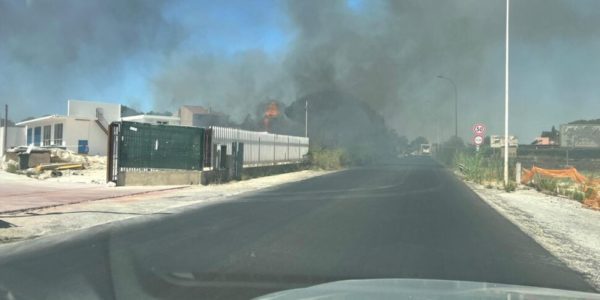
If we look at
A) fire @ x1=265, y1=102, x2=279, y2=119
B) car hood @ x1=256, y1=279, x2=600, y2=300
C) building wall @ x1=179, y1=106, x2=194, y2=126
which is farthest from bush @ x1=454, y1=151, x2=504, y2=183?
building wall @ x1=179, y1=106, x2=194, y2=126

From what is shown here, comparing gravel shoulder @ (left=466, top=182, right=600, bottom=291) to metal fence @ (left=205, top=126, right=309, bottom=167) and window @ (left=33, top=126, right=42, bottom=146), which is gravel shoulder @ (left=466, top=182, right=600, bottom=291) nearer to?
metal fence @ (left=205, top=126, right=309, bottom=167)

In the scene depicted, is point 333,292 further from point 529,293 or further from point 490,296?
point 529,293

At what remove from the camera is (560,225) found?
11.5 meters

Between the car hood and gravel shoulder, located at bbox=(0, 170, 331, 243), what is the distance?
5871mm

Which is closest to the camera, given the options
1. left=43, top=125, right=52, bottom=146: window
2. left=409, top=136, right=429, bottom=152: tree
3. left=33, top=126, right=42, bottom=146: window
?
left=43, top=125, right=52, bottom=146: window

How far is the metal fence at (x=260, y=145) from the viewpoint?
23.8 metres

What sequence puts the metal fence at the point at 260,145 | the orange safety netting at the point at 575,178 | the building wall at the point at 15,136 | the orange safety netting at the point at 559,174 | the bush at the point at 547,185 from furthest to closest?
the building wall at the point at 15,136 < the metal fence at the point at 260,145 < the orange safety netting at the point at 559,174 < the bush at the point at 547,185 < the orange safety netting at the point at 575,178

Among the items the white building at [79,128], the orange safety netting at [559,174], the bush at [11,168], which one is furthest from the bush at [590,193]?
the white building at [79,128]

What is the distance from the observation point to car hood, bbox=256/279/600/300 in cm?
395

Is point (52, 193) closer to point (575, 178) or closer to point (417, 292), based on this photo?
point (417, 292)

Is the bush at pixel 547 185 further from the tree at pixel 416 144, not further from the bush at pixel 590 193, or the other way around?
the tree at pixel 416 144

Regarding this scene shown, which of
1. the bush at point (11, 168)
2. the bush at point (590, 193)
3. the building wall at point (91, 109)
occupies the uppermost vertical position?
the building wall at point (91, 109)

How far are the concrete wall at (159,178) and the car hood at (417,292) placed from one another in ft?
52.4

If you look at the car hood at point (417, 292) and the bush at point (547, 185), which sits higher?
the bush at point (547, 185)
